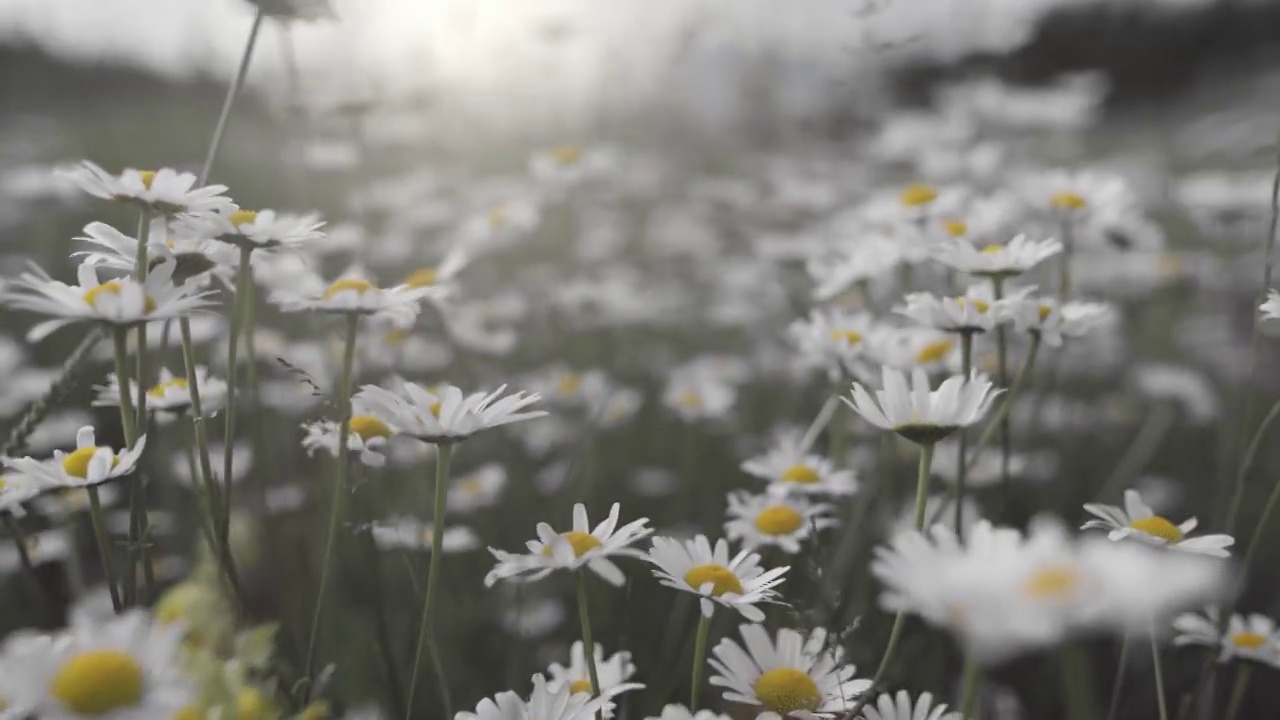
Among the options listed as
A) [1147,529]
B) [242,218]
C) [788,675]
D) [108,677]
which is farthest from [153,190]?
[1147,529]

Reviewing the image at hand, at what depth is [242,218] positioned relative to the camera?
37.4 inches

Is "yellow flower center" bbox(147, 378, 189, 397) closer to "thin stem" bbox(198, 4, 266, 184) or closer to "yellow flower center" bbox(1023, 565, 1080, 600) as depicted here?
"thin stem" bbox(198, 4, 266, 184)

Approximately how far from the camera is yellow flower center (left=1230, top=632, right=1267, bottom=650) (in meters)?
1.09

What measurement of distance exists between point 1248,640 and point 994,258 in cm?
45

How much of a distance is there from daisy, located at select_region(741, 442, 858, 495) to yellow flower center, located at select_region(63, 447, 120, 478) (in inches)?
26.1

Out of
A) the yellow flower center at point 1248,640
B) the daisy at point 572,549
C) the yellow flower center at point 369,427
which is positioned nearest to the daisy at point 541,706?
the daisy at point 572,549

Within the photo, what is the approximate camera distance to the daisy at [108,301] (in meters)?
0.78

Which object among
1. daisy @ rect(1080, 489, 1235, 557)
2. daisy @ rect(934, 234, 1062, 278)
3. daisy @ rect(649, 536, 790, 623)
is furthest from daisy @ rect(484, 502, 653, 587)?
daisy @ rect(934, 234, 1062, 278)

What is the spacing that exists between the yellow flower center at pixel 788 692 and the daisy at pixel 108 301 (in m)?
0.52

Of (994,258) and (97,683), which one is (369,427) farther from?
(994,258)

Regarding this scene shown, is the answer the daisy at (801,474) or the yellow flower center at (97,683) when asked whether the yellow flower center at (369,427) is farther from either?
the yellow flower center at (97,683)

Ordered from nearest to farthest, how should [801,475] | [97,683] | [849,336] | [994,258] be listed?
1. [97,683]
2. [994,258]
3. [801,475]
4. [849,336]

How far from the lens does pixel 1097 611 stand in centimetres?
46

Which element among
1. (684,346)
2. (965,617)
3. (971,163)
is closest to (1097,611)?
(965,617)
